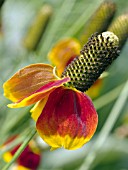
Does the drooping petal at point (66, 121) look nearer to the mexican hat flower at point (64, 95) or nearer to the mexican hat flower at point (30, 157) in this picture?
the mexican hat flower at point (64, 95)

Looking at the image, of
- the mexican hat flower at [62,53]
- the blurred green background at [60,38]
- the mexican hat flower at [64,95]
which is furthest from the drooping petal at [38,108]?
the blurred green background at [60,38]

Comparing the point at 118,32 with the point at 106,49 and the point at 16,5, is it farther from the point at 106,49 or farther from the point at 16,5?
the point at 16,5

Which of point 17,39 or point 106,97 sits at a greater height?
point 17,39

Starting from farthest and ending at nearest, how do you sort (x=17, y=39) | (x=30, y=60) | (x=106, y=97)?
(x=17, y=39) < (x=106, y=97) < (x=30, y=60)

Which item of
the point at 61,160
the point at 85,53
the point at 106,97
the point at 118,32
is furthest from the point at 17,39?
the point at 85,53

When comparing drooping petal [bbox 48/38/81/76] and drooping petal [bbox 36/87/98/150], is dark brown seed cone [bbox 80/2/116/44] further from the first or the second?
drooping petal [bbox 36/87/98/150]

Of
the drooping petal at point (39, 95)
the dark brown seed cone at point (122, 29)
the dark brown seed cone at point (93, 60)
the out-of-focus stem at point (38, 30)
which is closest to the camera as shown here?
the drooping petal at point (39, 95)
